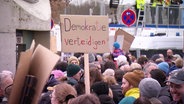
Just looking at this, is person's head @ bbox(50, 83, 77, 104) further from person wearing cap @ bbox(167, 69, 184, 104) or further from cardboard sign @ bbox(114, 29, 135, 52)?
cardboard sign @ bbox(114, 29, 135, 52)

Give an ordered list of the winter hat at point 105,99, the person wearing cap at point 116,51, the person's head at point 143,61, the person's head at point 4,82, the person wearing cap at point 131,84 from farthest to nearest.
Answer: the person wearing cap at point 116,51, the person's head at point 143,61, the person wearing cap at point 131,84, the winter hat at point 105,99, the person's head at point 4,82

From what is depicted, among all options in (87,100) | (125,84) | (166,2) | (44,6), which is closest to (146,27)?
(166,2)

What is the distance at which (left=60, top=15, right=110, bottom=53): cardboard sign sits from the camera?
661 centimetres

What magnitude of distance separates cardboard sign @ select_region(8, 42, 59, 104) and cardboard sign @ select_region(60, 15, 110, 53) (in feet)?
10.9

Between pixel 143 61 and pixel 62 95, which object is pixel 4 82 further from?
pixel 143 61

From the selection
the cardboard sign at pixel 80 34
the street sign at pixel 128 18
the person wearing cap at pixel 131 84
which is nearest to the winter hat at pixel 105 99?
the person wearing cap at pixel 131 84

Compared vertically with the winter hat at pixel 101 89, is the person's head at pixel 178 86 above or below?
above

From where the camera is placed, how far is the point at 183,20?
87.2 ft

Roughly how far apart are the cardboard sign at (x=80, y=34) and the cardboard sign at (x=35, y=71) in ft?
10.9

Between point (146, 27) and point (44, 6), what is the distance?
13994 millimetres

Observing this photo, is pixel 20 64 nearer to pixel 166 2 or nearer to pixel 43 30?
pixel 43 30

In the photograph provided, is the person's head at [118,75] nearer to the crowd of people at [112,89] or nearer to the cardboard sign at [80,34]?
the crowd of people at [112,89]

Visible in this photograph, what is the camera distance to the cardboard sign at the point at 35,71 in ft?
10.1

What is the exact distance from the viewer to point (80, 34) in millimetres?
6641
